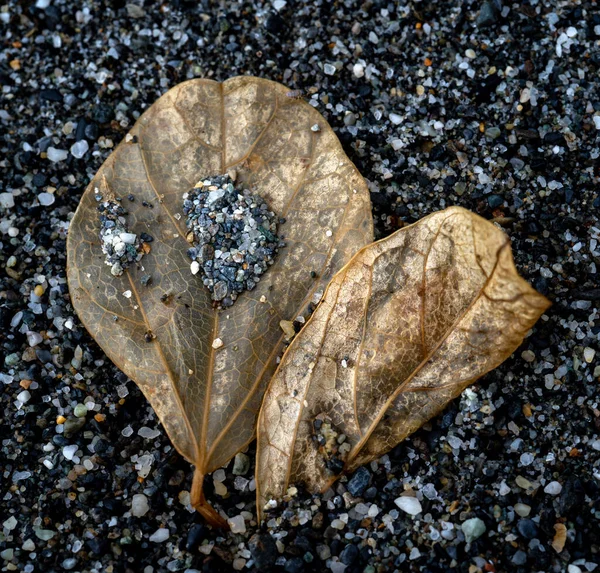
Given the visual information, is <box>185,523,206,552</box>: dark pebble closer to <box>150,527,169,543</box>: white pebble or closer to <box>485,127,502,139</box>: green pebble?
<box>150,527,169,543</box>: white pebble

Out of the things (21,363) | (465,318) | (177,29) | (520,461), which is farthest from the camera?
(177,29)

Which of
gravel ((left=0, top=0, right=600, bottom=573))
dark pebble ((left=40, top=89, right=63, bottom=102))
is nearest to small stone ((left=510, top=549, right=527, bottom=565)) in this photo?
gravel ((left=0, top=0, right=600, bottom=573))

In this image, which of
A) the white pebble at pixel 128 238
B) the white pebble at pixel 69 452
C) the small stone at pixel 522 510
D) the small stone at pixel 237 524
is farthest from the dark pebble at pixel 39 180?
the small stone at pixel 522 510

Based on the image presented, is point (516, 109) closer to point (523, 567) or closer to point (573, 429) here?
point (573, 429)

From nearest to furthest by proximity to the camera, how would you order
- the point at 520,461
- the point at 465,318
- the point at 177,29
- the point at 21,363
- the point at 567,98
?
the point at 465,318, the point at 520,461, the point at 21,363, the point at 567,98, the point at 177,29

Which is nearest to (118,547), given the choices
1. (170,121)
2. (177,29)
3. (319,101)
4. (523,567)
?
(523,567)

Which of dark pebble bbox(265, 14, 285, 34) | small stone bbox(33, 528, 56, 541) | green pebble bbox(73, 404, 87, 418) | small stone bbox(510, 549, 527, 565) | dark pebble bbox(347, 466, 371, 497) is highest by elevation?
dark pebble bbox(265, 14, 285, 34)
